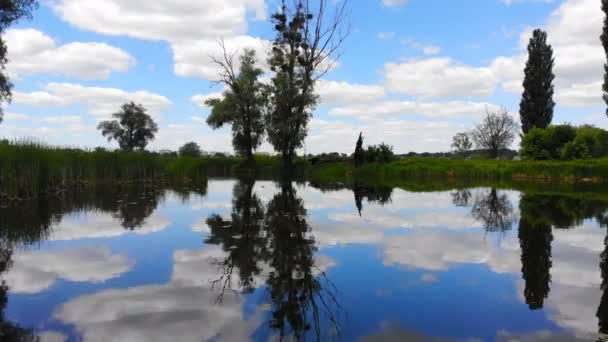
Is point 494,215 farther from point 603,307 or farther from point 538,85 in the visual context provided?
point 538,85

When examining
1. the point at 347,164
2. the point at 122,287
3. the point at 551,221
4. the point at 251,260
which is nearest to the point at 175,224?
the point at 251,260

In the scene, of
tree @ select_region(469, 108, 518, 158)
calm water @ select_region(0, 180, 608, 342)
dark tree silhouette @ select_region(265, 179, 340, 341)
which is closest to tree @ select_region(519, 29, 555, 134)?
tree @ select_region(469, 108, 518, 158)

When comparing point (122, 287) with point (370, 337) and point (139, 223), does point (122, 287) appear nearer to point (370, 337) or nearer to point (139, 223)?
point (370, 337)

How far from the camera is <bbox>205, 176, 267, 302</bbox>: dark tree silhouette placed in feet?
15.2

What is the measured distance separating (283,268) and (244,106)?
Result: 1551 inches

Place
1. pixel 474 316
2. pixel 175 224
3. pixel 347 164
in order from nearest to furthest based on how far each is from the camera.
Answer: pixel 474 316 → pixel 175 224 → pixel 347 164

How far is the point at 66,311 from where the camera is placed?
363 centimetres

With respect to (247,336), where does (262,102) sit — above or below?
above

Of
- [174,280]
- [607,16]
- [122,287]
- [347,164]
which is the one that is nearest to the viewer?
[122,287]

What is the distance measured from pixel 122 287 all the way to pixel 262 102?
128 ft

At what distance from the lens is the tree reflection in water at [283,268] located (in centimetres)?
344

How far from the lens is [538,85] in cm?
4256

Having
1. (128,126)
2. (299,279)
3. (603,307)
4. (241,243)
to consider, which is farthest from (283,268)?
(128,126)

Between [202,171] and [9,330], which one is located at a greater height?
[202,171]
